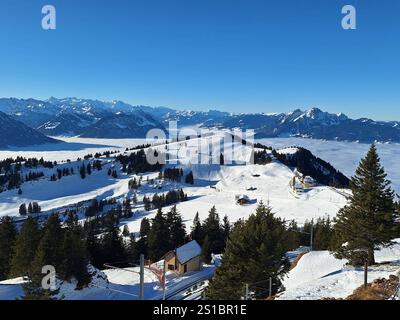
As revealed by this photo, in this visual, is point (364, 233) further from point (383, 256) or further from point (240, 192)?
point (240, 192)

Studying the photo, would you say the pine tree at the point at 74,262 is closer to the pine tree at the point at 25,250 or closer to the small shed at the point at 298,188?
the pine tree at the point at 25,250

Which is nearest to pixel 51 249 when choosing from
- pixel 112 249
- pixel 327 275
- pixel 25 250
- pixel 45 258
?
pixel 45 258

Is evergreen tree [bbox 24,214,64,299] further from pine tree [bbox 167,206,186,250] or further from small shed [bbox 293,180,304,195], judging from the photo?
small shed [bbox 293,180,304,195]

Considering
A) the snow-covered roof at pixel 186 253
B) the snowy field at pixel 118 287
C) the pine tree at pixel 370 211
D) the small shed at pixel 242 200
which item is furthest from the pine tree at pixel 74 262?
the small shed at pixel 242 200

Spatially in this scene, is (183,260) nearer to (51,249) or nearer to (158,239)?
(158,239)

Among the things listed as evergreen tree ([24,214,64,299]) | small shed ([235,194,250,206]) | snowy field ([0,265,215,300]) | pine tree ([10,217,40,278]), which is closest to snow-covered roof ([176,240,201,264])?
snowy field ([0,265,215,300])
